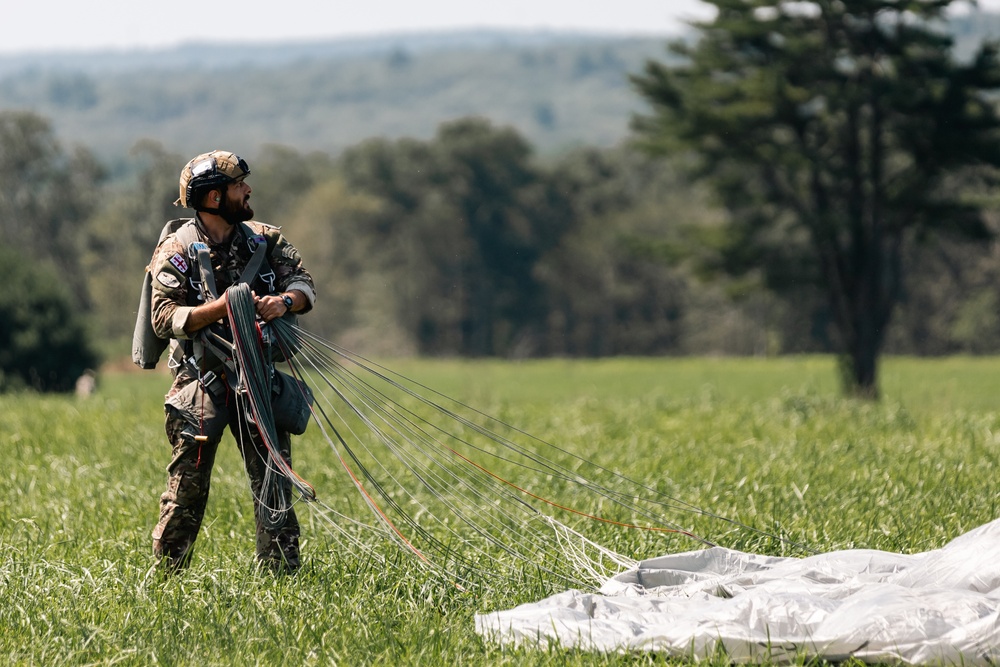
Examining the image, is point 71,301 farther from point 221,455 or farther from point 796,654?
point 796,654

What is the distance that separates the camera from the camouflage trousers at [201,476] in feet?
17.8

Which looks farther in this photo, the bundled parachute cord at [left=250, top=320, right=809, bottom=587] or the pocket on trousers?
the pocket on trousers

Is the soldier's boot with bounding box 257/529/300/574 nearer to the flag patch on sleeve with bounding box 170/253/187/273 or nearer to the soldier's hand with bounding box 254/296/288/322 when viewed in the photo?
the soldier's hand with bounding box 254/296/288/322

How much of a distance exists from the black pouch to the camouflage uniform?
121 mm

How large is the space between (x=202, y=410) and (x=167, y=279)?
1.98 feet

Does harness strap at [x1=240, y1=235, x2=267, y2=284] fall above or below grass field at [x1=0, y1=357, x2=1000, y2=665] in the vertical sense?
above

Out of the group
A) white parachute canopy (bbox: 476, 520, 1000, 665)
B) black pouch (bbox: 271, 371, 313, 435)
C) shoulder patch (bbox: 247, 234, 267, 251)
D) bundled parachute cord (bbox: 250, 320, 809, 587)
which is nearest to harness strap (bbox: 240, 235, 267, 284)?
shoulder patch (bbox: 247, 234, 267, 251)

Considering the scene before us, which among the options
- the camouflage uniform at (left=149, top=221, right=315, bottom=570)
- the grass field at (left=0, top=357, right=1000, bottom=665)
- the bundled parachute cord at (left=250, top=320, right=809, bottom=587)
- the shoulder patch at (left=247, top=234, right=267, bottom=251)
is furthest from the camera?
the shoulder patch at (left=247, top=234, right=267, bottom=251)

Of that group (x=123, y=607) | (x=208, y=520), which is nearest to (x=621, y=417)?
(x=208, y=520)

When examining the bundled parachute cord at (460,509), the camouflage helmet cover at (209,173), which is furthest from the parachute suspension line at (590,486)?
the camouflage helmet cover at (209,173)

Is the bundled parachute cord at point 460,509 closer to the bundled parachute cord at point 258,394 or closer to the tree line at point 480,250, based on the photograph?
the bundled parachute cord at point 258,394

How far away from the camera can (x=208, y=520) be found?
698cm

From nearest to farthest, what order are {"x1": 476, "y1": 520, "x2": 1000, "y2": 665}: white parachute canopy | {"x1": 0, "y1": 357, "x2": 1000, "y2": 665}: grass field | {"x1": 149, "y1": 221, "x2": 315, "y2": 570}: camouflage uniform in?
{"x1": 476, "y1": 520, "x2": 1000, "y2": 665}: white parachute canopy < {"x1": 0, "y1": 357, "x2": 1000, "y2": 665}: grass field < {"x1": 149, "y1": 221, "x2": 315, "y2": 570}: camouflage uniform

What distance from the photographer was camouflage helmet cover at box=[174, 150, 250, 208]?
17.4 ft
